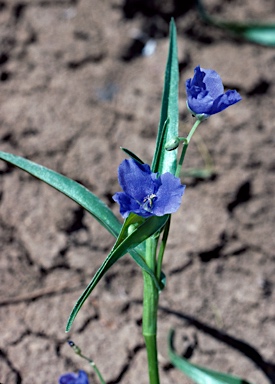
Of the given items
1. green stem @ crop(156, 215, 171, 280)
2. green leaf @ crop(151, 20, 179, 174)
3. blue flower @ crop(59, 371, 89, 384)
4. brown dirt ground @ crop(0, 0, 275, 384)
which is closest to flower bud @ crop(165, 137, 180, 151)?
green leaf @ crop(151, 20, 179, 174)

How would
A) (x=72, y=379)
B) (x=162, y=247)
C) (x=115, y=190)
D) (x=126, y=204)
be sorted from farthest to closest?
(x=115, y=190)
(x=72, y=379)
(x=162, y=247)
(x=126, y=204)

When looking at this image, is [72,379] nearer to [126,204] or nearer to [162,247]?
[162,247]

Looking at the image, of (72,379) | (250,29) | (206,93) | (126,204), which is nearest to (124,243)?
(126,204)

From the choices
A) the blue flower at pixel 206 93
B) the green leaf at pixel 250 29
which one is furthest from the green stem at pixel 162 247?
the green leaf at pixel 250 29

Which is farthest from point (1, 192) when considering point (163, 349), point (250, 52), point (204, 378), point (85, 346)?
point (250, 52)

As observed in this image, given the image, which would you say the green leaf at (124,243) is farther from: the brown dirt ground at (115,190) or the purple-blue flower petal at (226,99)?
the brown dirt ground at (115,190)

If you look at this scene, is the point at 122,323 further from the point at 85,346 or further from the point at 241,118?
the point at 241,118
